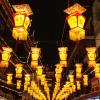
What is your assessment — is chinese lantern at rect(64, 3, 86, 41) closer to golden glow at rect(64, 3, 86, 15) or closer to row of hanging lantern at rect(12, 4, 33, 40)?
golden glow at rect(64, 3, 86, 15)

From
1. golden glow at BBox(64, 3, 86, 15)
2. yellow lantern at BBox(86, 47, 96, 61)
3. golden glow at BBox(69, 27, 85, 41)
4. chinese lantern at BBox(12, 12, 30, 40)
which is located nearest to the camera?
golden glow at BBox(69, 27, 85, 41)

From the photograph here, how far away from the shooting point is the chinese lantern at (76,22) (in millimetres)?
11125

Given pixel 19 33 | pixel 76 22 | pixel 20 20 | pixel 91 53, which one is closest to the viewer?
pixel 76 22

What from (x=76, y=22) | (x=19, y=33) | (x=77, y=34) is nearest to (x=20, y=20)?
(x=19, y=33)

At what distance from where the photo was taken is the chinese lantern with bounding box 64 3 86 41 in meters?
11.1

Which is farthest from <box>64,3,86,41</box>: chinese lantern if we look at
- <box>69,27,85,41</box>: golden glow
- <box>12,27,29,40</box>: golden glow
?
<box>12,27,29,40</box>: golden glow

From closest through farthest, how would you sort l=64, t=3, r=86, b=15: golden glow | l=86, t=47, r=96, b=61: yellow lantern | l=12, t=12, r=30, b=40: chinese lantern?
1. l=64, t=3, r=86, b=15: golden glow
2. l=12, t=12, r=30, b=40: chinese lantern
3. l=86, t=47, r=96, b=61: yellow lantern

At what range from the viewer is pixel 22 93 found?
40.2 metres

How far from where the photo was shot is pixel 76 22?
1127 centimetres

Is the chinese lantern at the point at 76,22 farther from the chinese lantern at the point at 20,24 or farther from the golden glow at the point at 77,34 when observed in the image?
the chinese lantern at the point at 20,24

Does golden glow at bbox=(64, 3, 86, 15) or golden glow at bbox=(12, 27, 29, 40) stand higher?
golden glow at bbox=(64, 3, 86, 15)

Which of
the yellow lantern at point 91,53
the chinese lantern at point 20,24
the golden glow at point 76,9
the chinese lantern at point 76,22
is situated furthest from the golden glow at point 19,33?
the yellow lantern at point 91,53

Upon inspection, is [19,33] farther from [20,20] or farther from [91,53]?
[91,53]

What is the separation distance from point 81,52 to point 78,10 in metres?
21.4
